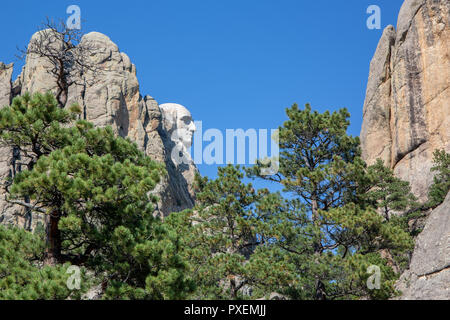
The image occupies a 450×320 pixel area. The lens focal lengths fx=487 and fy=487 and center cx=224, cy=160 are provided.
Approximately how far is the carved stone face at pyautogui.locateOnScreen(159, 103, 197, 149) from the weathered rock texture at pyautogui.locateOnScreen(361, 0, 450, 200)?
53.6m

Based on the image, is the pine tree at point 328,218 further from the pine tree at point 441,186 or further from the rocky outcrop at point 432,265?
the pine tree at point 441,186

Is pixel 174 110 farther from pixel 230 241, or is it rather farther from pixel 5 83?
pixel 230 241

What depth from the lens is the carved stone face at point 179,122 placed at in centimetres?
8700

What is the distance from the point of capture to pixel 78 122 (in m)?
11.6

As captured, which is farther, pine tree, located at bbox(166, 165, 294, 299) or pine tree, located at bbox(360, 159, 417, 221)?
pine tree, located at bbox(360, 159, 417, 221)

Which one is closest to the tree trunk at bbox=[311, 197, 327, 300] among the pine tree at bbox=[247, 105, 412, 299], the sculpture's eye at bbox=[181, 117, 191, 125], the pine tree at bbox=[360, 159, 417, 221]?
the pine tree at bbox=[247, 105, 412, 299]

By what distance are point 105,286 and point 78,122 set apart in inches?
153

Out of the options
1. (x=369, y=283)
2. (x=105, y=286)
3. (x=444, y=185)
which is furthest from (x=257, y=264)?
(x=444, y=185)

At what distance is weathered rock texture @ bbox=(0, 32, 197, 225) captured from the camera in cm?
6178

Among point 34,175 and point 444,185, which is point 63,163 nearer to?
point 34,175

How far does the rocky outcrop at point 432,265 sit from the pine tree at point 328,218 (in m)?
0.68

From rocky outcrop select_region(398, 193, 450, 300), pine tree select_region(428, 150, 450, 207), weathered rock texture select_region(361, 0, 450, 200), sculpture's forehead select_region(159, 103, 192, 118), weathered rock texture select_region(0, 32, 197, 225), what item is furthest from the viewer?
sculpture's forehead select_region(159, 103, 192, 118)

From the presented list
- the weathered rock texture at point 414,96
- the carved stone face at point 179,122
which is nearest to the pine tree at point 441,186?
the weathered rock texture at point 414,96

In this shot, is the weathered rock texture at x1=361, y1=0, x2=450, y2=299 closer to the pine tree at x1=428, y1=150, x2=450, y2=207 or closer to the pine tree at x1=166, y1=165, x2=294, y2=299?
the pine tree at x1=428, y1=150, x2=450, y2=207
